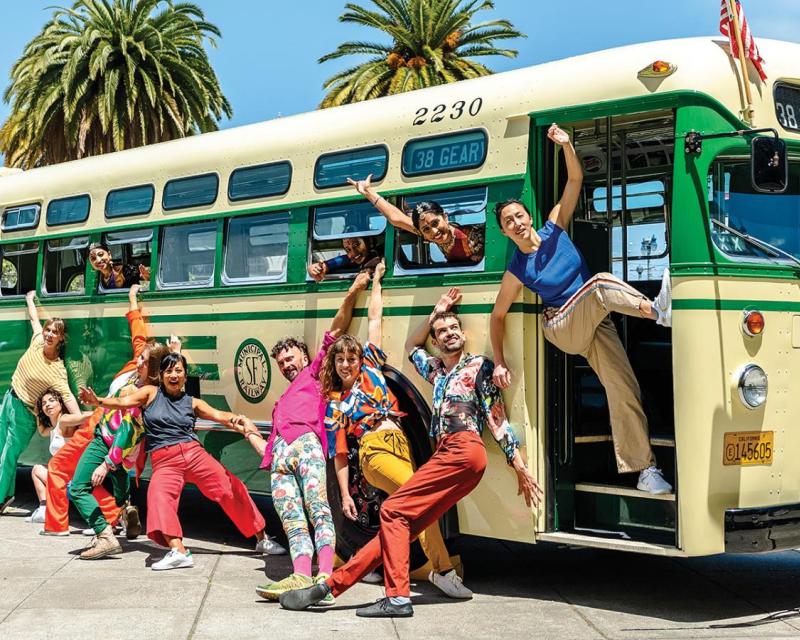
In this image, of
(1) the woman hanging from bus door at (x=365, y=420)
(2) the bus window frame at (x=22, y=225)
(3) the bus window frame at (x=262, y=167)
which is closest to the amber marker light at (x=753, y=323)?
(1) the woman hanging from bus door at (x=365, y=420)

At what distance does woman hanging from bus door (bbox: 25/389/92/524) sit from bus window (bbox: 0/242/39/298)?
1393mm

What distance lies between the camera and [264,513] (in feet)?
39.6

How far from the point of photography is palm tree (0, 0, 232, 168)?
99.5ft

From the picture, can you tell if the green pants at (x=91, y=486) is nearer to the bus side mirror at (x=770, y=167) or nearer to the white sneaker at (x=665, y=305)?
the white sneaker at (x=665, y=305)

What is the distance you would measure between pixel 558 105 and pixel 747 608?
3.41 m

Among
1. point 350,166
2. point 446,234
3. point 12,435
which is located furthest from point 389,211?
point 12,435

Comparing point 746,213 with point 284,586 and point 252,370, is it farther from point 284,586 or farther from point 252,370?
point 252,370

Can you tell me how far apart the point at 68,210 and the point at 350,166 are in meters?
3.95

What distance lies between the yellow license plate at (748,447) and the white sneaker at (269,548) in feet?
13.1

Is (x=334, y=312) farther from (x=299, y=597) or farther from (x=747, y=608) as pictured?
(x=747, y=608)

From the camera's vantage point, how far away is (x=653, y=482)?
728cm

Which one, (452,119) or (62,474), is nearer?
(452,119)

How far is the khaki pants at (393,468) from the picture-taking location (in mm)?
8000

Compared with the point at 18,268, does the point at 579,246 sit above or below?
below
